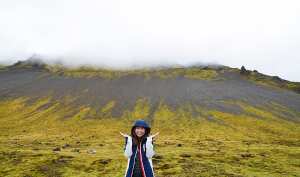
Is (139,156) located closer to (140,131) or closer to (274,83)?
(140,131)

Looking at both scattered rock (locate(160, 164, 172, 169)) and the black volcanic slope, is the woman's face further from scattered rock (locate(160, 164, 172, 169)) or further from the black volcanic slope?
the black volcanic slope

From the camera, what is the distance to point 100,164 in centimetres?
1661

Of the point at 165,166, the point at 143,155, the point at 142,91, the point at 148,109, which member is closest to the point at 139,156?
the point at 143,155

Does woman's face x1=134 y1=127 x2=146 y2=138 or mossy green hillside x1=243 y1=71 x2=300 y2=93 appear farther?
mossy green hillside x1=243 y1=71 x2=300 y2=93

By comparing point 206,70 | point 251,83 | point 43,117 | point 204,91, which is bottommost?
point 43,117

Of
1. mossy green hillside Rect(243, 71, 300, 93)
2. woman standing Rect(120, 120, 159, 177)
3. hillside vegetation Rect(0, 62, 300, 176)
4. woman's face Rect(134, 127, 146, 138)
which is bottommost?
hillside vegetation Rect(0, 62, 300, 176)

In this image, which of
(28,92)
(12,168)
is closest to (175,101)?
(12,168)

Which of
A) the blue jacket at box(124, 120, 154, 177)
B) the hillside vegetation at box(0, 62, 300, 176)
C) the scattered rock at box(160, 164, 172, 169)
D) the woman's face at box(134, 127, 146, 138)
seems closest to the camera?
the blue jacket at box(124, 120, 154, 177)

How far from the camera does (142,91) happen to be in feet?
314

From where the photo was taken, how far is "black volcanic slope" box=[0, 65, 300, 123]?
7731 centimetres

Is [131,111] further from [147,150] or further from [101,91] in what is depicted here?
[147,150]

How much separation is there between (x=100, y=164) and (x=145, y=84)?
91.1m

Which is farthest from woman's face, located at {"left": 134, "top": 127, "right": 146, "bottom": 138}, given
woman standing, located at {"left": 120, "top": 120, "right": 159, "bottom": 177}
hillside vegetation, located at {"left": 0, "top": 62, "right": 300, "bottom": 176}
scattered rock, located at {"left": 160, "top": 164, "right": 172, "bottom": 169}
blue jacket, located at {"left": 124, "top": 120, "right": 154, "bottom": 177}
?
hillside vegetation, located at {"left": 0, "top": 62, "right": 300, "bottom": 176}

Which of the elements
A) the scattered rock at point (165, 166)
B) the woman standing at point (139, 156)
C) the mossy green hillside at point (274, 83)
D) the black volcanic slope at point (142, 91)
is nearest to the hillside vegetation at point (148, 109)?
the black volcanic slope at point (142, 91)
